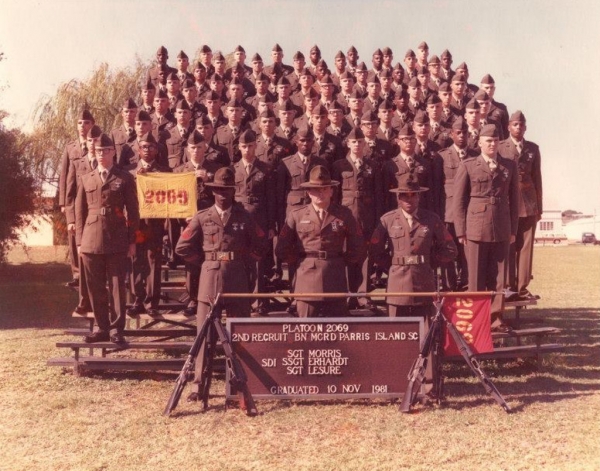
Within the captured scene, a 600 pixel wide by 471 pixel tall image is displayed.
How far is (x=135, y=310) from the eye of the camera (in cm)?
884

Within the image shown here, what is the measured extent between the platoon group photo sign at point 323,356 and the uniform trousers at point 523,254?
3431 millimetres

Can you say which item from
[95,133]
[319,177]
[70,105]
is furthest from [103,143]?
[70,105]

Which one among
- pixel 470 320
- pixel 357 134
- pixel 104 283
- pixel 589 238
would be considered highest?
pixel 357 134

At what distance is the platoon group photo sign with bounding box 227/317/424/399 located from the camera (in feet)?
21.4

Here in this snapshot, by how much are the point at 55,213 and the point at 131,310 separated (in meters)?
19.7

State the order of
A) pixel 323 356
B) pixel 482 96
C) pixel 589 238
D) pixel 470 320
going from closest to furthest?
pixel 323 356 → pixel 470 320 → pixel 482 96 → pixel 589 238

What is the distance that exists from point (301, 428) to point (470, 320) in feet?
6.14

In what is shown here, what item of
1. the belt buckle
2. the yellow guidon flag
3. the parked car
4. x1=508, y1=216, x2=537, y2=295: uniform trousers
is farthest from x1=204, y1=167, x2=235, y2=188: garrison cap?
the parked car

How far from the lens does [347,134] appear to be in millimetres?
9836

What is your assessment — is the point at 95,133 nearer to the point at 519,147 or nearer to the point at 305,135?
the point at 305,135

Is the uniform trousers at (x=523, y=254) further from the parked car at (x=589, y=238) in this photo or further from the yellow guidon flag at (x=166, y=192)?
the parked car at (x=589, y=238)

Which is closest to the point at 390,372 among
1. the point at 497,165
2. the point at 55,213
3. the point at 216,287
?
the point at 216,287

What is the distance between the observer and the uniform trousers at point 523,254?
9562 mm

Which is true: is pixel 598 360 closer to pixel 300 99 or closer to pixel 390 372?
pixel 390 372
